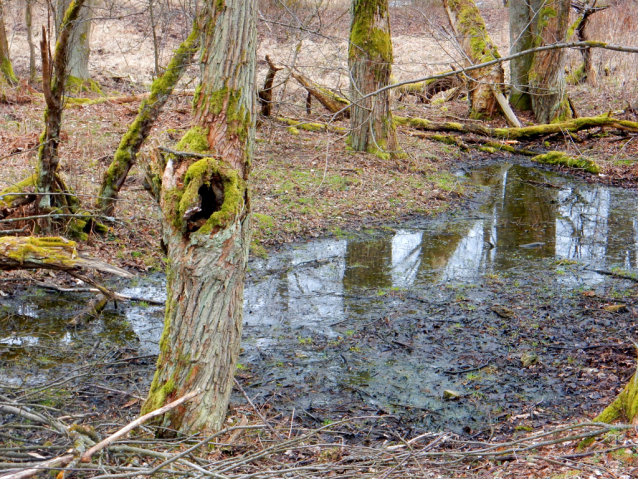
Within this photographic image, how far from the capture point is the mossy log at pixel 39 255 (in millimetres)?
5934

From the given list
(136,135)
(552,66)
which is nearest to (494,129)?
(552,66)

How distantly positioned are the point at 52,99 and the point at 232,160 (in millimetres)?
3943

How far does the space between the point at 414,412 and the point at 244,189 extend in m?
2.40

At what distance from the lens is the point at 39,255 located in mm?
6016

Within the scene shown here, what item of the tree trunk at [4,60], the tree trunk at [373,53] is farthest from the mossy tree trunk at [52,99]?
the tree trunk at [4,60]

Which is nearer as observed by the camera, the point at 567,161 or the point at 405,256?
the point at 405,256

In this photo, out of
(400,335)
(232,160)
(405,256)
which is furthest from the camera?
(405,256)

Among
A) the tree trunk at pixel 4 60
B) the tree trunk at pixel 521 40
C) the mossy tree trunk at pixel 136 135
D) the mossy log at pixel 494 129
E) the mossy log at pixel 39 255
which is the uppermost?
the tree trunk at pixel 521 40

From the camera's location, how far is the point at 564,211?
1110 centimetres

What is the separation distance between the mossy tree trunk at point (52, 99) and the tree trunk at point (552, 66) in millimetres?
13239

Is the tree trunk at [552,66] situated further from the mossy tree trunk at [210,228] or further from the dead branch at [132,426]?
the dead branch at [132,426]

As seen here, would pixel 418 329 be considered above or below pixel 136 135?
below

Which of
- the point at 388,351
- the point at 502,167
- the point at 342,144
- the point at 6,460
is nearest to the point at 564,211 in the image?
the point at 502,167

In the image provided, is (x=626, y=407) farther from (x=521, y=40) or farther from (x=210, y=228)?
(x=521, y=40)
